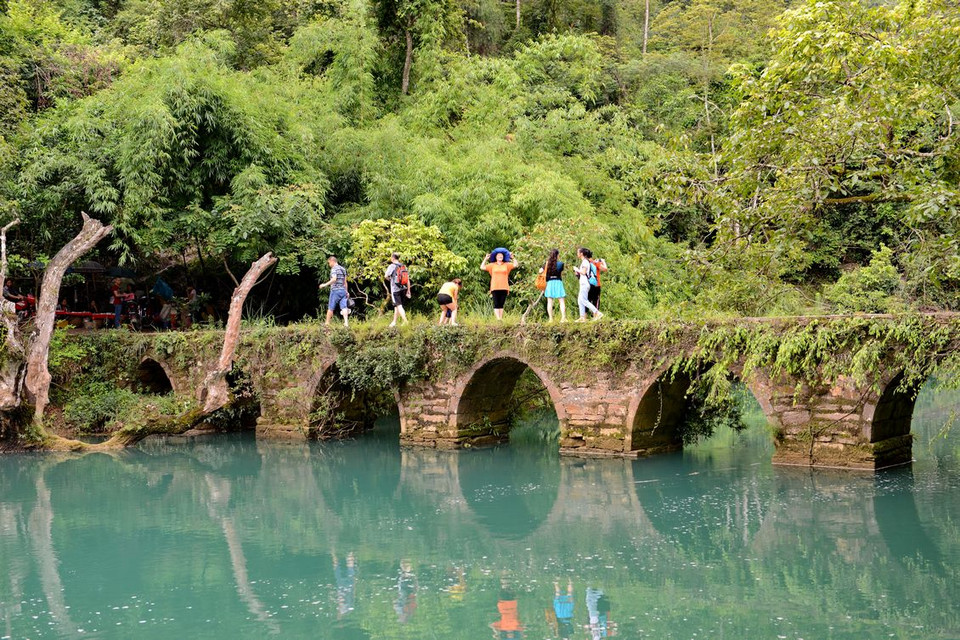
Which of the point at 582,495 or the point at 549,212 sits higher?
the point at 549,212

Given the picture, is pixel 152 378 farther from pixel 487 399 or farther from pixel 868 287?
pixel 868 287

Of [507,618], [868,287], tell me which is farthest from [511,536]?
[868,287]

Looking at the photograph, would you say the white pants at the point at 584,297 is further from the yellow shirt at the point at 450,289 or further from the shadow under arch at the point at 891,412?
the shadow under arch at the point at 891,412

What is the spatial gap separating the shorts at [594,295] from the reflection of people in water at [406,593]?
731 centimetres

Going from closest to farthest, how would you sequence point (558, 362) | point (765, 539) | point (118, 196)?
1. point (765, 539)
2. point (558, 362)
3. point (118, 196)

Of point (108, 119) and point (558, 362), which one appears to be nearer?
point (558, 362)

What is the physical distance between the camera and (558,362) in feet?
51.6

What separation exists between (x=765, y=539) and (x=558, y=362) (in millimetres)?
5666

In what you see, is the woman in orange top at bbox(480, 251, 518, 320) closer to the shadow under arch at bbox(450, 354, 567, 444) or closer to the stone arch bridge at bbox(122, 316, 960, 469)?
the stone arch bridge at bbox(122, 316, 960, 469)

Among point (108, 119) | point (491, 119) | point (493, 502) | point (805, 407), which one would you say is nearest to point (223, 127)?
point (108, 119)

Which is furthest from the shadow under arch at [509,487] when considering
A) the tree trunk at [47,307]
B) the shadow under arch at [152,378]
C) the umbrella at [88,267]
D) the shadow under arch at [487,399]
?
the umbrella at [88,267]

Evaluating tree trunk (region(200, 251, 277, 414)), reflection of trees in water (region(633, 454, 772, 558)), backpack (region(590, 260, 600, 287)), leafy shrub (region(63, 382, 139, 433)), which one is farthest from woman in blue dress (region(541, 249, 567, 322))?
leafy shrub (region(63, 382, 139, 433))

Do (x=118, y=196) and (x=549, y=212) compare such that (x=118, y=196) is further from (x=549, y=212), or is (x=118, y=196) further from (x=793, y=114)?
(x=793, y=114)

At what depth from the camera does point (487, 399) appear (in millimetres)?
17828
